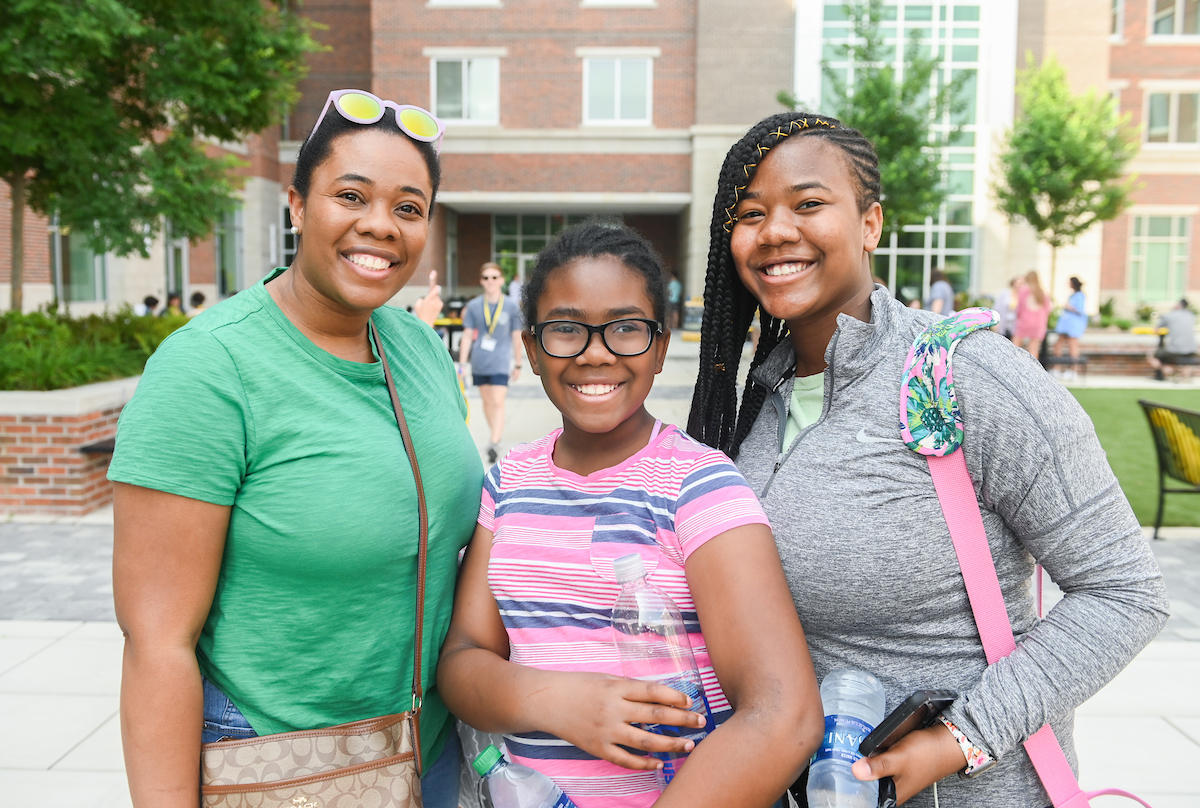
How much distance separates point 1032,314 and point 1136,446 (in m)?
7.57

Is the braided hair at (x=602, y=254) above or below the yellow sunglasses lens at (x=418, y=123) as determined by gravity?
below

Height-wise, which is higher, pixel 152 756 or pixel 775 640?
pixel 775 640

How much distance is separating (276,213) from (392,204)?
107 feet

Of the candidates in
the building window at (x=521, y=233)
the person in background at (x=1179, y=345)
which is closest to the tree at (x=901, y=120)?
the person in background at (x=1179, y=345)

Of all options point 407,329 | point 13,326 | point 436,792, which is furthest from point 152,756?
point 13,326

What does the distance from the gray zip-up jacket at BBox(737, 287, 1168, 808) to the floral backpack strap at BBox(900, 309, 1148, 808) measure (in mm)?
22

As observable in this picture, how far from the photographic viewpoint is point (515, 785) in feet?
5.30

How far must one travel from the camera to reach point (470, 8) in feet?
90.8

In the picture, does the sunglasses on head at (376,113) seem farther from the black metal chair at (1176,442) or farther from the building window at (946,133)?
the building window at (946,133)

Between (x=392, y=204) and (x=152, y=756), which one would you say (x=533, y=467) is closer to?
(x=392, y=204)

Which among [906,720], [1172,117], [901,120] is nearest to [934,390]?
[906,720]

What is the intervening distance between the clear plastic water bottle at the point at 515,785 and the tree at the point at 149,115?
9.18 metres

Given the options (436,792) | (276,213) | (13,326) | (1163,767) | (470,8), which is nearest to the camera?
(436,792)

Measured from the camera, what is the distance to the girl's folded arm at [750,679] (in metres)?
1.39
